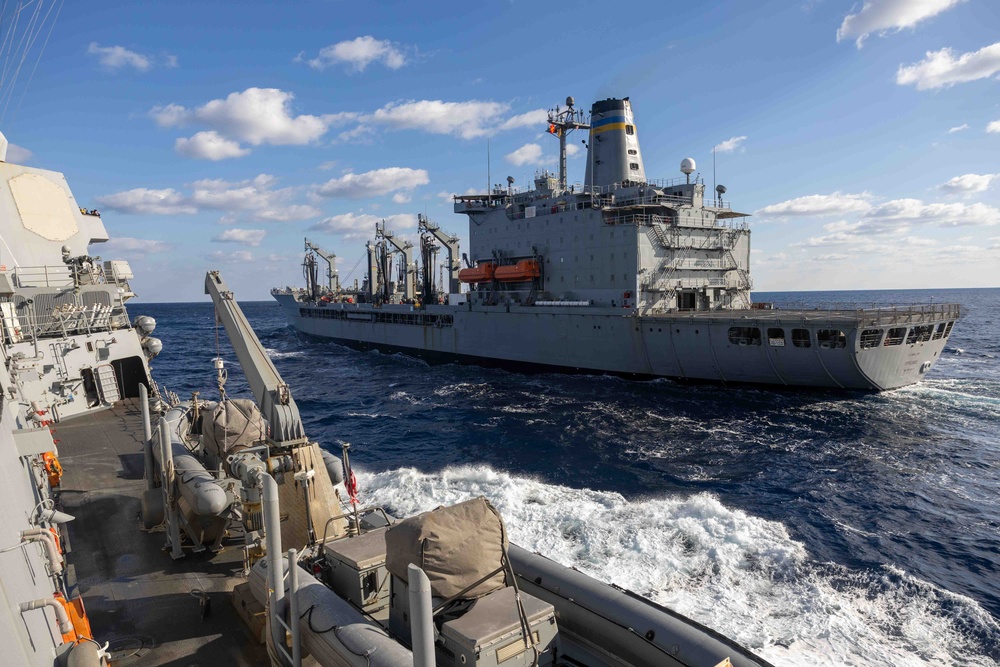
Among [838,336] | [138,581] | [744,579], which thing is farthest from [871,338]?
[138,581]

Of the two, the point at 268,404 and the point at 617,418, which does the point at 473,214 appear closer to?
A: the point at 617,418

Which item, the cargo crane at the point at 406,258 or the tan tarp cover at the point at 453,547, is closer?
the tan tarp cover at the point at 453,547

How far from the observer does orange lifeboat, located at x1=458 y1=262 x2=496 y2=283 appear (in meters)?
40.4

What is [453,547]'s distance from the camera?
4.79 m

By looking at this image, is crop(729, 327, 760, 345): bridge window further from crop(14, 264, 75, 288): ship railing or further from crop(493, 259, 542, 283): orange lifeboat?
crop(14, 264, 75, 288): ship railing

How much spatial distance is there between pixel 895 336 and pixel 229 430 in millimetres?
27807

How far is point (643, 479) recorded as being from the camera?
56.6 feet

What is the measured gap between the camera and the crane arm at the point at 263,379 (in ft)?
25.2

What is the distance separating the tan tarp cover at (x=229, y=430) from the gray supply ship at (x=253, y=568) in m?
0.03

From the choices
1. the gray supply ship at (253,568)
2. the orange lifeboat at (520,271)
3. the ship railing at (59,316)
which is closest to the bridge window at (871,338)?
the orange lifeboat at (520,271)

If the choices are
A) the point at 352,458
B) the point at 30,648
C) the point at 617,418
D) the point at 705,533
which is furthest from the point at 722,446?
the point at 30,648

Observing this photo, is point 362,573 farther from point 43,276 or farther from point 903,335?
point 903,335

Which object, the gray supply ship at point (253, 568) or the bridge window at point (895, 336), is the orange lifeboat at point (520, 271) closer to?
the bridge window at point (895, 336)

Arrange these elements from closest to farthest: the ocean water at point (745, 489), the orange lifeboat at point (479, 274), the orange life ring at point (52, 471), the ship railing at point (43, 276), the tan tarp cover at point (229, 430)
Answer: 1. the tan tarp cover at point (229, 430)
2. the ocean water at point (745, 489)
3. the orange life ring at point (52, 471)
4. the ship railing at point (43, 276)
5. the orange lifeboat at point (479, 274)
